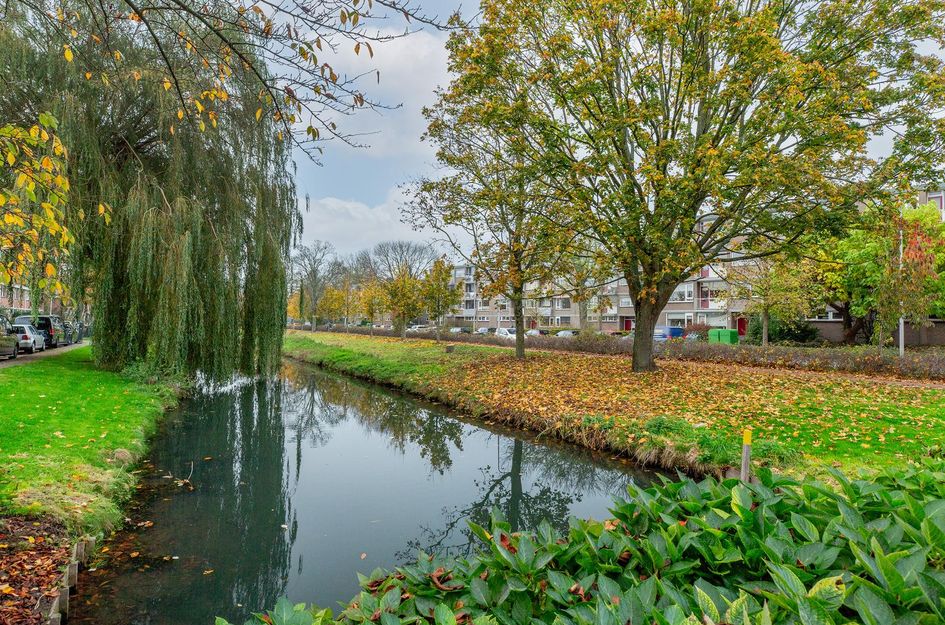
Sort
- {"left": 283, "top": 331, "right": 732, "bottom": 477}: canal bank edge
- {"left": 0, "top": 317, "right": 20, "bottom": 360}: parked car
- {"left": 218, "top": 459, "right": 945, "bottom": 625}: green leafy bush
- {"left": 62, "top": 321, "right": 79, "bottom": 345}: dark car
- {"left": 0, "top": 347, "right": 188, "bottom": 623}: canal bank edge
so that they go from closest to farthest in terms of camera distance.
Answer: {"left": 218, "top": 459, "right": 945, "bottom": 625}: green leafy bush → {"left": 0, "top": 347, "right": 188, "bottom": 623}: canal bank edge → {"left": 283, "top": 331, "right": 732, "bottom": 477}: canal bank edge → {"left": 0, "top": 317, "right": 20, "bottom": 360}: parked car → {"left": 62, "top": 321, "right": 79, "bottom": 345}: dark car

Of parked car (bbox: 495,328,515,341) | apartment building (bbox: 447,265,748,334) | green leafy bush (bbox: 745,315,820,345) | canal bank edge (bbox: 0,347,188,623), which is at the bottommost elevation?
canal bank edge (bbox: 0,347,188,623)

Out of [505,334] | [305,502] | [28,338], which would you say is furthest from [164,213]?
[505,334]

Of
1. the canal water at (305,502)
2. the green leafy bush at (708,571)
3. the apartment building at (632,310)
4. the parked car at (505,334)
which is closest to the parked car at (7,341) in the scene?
the canal water at (305,502)

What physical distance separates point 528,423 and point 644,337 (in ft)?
15.6

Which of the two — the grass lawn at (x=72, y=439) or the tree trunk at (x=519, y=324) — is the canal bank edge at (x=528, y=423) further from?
the grass lawn at (x=72, y=439)

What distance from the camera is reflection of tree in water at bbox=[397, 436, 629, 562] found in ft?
20.1

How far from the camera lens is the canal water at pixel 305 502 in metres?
4.73

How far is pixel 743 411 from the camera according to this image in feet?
32.8

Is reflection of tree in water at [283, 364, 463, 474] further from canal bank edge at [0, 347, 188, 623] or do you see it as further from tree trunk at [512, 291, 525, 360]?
tree trunk at [512, 291, 525, 360]

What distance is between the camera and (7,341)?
18.1 meters

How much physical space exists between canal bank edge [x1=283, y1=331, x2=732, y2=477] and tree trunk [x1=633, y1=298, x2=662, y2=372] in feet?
14.2

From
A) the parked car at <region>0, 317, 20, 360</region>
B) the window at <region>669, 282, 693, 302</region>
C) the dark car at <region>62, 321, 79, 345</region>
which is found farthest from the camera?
the window at <region>669, 282, 693, 302</region>

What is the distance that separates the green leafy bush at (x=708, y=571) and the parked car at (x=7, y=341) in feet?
70.7

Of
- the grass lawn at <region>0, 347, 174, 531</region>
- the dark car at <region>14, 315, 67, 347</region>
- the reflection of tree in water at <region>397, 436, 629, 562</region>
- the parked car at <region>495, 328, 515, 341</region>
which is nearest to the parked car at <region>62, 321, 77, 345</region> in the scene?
the dark car at <region>14, 315, 67, 347</region>
